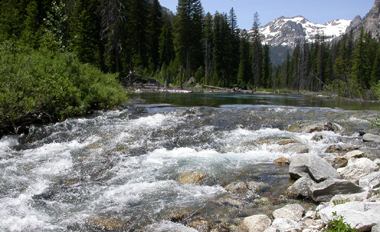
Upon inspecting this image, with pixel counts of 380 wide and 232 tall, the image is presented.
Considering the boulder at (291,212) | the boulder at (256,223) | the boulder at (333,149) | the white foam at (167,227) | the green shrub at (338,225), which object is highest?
the green shrub at (338,225)

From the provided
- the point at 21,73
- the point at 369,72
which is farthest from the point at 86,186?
the point at 369,72

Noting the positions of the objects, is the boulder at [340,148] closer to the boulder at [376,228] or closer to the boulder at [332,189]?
the boulder at [332,189]

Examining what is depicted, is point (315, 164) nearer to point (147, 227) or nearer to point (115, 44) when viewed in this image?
point (147, 227)

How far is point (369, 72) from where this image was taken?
53.3 metres

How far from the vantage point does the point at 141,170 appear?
6980 millimetres

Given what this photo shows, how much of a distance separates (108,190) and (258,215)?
10.5 feet

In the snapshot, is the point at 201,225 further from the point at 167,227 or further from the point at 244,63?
the point at 244,63

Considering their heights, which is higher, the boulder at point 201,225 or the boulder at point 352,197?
the boulder at point 352,197

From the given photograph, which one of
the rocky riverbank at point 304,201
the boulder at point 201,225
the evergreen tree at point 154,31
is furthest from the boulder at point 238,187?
the evergreen tree at point 154,31

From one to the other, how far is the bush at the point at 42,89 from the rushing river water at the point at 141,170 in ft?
2.51

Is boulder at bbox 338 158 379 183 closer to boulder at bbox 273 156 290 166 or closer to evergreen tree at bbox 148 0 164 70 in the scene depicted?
boulder at bbox 273 156 290 166

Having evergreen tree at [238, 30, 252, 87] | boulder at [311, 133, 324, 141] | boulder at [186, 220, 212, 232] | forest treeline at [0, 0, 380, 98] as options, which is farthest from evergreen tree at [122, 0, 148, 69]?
boulder at [186, 220, 212, 232]

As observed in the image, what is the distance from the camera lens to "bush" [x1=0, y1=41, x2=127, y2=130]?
30.5ft

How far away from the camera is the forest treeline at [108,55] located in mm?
10867
